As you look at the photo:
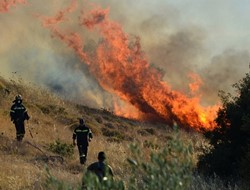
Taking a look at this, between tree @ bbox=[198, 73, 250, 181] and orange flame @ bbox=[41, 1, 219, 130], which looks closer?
tree @ bbox=[198, 73, 250, 181]

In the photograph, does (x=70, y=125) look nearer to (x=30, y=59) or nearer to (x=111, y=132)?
(x=111, y=132)

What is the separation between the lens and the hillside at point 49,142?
1417 cm

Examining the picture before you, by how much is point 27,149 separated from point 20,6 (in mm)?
54139

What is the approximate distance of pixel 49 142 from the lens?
2466cm

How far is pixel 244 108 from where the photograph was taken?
1324 centimetres

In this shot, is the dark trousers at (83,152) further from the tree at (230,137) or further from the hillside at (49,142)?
the tree at (230,137)

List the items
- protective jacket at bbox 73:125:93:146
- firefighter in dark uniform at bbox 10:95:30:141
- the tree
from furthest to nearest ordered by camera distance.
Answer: firefighter in dark uniform at bbox 10:95:30:141
protective jacket at bbox 73:125:93:146
the tree

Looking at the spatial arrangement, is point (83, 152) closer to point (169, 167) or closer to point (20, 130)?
point (20, 130)

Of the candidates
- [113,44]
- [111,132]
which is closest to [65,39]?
[113,44]

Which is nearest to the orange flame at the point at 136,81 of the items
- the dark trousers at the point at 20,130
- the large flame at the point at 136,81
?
the large flame at the point at 136,81

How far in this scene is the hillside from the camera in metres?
14.2

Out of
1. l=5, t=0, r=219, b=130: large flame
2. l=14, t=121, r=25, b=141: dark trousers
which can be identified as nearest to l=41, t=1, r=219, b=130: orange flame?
l=5, t=0, r=219, b=130: large flame

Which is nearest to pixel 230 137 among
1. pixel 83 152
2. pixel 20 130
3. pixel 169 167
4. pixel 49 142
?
pixel 83 152

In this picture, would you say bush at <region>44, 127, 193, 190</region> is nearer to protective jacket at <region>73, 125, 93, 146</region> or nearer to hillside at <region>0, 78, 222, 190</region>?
hillside at <region>0, 78, 222, 190</region>
